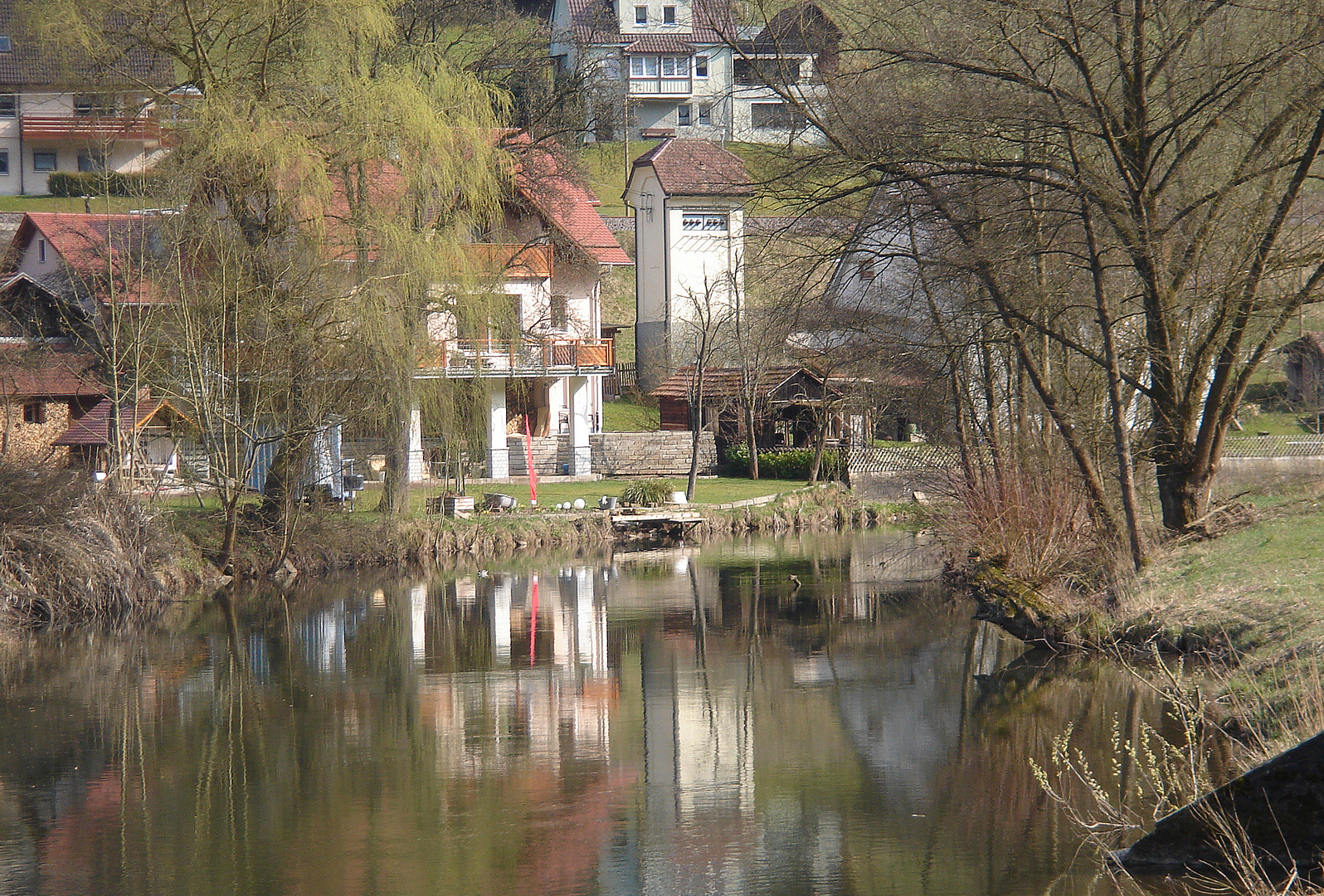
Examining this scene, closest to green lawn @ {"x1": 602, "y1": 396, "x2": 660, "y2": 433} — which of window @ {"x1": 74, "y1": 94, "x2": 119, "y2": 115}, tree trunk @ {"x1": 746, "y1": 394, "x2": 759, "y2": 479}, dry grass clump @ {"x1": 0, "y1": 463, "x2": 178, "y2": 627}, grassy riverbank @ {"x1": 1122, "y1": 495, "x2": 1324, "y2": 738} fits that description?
tree trunk @ {"x1": 746, "y1": 394, "x2": 759, "y2": 479}

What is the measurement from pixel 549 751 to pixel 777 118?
26.3ft

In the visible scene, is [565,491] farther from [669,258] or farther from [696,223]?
[696,223]

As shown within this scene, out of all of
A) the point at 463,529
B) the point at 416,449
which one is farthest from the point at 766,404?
the point at 463,529

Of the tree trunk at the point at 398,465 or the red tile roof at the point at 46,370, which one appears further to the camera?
the red tile roof at the point at 46,370

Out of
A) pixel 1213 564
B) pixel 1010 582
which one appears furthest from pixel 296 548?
pixel 1213 564

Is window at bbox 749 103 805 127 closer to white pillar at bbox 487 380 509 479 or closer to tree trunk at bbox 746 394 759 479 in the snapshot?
white pillar at bbox 487 380 509 479

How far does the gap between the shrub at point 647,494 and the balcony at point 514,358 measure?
4.49 m

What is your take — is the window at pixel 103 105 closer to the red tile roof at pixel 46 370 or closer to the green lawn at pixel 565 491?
the green lawn at pixel 565 491

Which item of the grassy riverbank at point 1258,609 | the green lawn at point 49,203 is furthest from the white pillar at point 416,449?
the green lawn at point 49,203

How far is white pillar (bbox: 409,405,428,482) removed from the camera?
27.1m

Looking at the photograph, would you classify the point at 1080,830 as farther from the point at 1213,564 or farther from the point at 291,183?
the point at 291,183

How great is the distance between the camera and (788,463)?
1599 inches

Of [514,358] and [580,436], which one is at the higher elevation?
[514,358]

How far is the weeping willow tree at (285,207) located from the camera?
2248 cm
